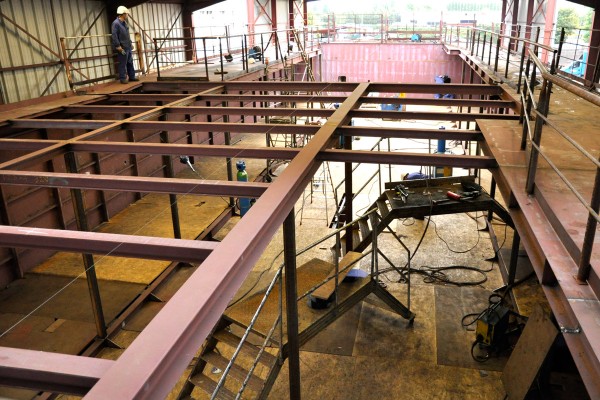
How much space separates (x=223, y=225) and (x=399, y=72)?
1959cm

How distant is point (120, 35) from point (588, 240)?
1244 cm

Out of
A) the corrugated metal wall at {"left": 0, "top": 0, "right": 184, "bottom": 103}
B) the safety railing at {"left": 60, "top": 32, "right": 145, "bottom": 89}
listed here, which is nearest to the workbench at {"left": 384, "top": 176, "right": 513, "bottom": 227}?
the corrugated metal wall at {"left": 0, "top": 0, "right": 184, "bottom": 103}

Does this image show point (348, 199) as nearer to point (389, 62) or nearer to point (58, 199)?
point (58, 199)

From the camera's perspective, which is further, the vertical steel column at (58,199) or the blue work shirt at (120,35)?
the blue work shirt at (120,35)

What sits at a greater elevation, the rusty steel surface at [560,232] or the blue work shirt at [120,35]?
the blue work shirt at [120,35]

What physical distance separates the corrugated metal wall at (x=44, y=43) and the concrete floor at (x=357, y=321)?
12.6 ft

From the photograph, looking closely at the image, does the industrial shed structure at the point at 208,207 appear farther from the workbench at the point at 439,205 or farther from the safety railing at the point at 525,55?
the safety railing at the point at 525,55

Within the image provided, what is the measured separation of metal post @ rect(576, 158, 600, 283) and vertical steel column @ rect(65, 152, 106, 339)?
6094mm

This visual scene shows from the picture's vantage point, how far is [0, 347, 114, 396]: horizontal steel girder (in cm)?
209

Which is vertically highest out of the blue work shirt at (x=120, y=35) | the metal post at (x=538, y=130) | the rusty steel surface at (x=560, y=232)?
the blue work shirt at (x=120, y=35)

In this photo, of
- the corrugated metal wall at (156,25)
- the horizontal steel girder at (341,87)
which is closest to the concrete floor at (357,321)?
the horizontal steel girder at (341,87)

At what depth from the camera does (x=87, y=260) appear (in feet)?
24.9

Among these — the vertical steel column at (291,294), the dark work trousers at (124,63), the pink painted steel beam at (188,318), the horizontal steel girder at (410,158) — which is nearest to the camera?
the pink painted steel beam at (188,318)

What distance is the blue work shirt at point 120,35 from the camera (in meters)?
12.6
